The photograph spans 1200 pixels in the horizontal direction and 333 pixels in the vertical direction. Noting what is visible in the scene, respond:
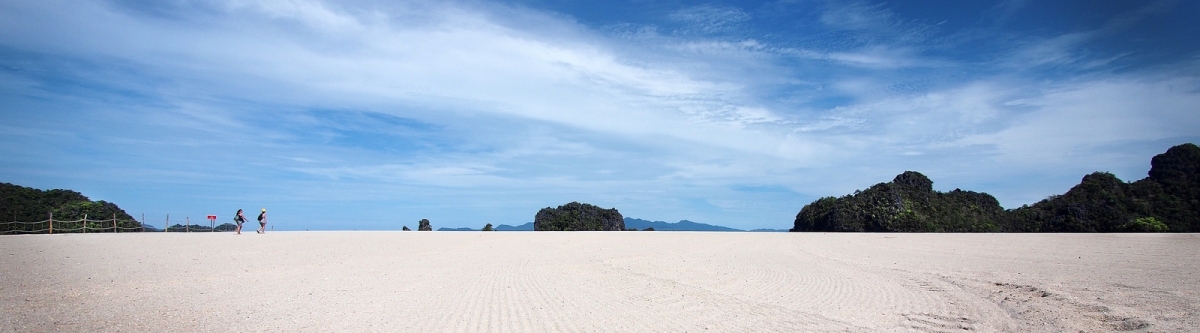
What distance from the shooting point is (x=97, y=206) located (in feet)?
119

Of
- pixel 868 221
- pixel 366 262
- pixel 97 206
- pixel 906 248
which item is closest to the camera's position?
pixel 366 262

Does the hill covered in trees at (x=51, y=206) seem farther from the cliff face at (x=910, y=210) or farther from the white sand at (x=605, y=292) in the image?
the cliff face at (x=910, y=210)

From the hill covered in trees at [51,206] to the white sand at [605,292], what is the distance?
24.0 meters

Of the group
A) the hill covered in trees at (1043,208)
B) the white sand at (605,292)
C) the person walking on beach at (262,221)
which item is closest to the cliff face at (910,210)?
the hill covered in trees at (1043,208)

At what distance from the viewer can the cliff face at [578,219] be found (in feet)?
135

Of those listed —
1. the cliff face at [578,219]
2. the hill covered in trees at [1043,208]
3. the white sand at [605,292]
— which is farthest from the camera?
the cliff face at [578,219]

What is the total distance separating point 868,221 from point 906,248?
590 inches

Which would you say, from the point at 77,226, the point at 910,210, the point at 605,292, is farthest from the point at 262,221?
the point at 910,210

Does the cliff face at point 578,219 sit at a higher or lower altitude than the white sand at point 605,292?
higher

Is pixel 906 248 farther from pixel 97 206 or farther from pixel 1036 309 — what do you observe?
pixel 97 206

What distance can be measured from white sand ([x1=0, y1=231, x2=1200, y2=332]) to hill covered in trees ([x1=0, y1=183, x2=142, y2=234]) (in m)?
24.0

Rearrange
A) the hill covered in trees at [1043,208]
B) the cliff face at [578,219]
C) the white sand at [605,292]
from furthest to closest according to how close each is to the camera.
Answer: the cliff face at [578,219], the hill covered in trees at [1043,208], the white sand at [605,292]

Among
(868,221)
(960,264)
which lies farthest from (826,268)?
(868,221)

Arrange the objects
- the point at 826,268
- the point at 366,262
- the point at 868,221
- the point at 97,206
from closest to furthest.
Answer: the point at 826,268, the point at 366,262, the point at 868,221, the point at 97,206
